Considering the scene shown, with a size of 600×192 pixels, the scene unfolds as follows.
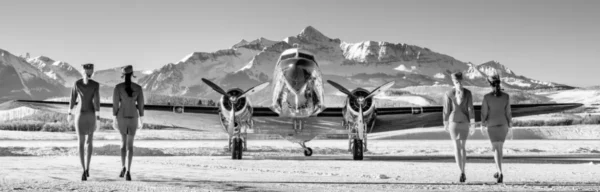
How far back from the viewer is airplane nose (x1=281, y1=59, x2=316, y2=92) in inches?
795

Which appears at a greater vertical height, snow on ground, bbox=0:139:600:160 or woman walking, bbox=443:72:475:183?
woman walking, bbox=443:72:475:183

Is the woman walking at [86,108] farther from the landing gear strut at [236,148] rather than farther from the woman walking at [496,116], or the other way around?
the landing gear strut at [236,148]

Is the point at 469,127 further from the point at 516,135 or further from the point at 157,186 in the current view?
the point at 516,135

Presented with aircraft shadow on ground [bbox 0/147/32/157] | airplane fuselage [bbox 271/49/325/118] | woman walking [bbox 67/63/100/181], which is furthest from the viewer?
aircraft shadow on ground [bbox 0/147/32/157]

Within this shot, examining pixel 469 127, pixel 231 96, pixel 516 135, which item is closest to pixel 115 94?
pixel 469 127

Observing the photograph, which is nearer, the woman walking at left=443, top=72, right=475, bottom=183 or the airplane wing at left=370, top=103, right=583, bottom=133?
the woman walking at left=443, top=72, right=475, bottom=183

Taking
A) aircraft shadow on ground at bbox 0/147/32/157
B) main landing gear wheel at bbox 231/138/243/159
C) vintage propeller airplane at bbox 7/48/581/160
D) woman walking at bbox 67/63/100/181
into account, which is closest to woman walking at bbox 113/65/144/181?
woman walking at bbox 67/63/100/181

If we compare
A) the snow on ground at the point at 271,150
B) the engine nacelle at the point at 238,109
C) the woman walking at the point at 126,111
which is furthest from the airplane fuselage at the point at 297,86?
the woman walking at the point at 126,111

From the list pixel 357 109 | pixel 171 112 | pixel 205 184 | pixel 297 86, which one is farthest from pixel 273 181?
pixel 171 112

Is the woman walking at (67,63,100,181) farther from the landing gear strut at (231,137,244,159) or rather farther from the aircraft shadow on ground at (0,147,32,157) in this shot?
the aircraft shadow on ground at (0,147,32,157)

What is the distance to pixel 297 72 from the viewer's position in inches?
795


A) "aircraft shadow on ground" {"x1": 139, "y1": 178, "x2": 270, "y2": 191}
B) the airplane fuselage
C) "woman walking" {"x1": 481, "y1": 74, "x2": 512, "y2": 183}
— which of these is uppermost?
the airplane fuselage

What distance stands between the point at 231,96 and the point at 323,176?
32.4 feet

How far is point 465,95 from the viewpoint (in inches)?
434
